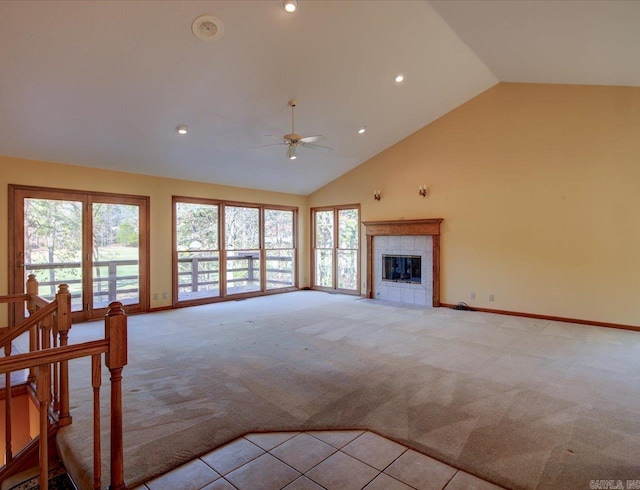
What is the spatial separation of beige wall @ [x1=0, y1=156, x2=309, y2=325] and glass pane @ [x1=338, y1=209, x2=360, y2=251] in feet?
4.88

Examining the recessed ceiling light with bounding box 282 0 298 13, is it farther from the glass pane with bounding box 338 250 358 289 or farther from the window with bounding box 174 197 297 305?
the glass pane with bounding box 338 250 358 289

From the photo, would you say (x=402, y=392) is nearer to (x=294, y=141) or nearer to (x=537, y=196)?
(x=294, y=141)

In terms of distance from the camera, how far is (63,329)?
2469mm

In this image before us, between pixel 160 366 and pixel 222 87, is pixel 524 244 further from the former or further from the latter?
pixel 160 366

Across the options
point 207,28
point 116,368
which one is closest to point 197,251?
point 207,28

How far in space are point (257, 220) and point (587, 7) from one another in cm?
686

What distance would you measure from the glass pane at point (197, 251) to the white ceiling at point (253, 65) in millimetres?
1238

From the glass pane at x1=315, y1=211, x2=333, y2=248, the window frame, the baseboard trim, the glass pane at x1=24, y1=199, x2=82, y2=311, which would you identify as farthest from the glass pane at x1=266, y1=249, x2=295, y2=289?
the baseboard trim

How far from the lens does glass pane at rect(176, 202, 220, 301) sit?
7.20 m

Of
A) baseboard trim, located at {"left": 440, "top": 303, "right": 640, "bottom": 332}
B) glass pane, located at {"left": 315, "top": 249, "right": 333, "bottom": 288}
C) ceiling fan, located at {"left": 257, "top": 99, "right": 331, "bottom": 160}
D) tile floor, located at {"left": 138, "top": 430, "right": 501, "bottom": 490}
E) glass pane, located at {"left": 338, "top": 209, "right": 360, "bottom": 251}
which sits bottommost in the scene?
tile floor, located at {"left": 138, "top": 430, "right": 501, "bottom": 490}

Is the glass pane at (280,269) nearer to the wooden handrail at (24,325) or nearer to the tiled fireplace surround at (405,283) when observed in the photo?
the tiled fireplace surround at (405,283)

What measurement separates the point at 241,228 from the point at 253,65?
14.6ft

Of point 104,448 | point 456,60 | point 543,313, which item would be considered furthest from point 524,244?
point 104,448

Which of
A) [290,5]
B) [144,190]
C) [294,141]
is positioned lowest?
[144,190]
